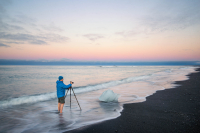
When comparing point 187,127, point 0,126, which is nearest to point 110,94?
point 187,127

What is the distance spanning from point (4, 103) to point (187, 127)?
36.2ft

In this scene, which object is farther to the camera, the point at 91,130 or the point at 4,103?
the point at 4,103

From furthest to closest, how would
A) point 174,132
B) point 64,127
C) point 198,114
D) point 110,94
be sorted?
point 110,94 < point 198,114 < point 64,127 < point 174,132

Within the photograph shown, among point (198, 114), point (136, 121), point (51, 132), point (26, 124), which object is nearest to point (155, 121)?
point (136, 121)

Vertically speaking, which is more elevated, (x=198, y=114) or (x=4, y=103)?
(x=198, y=114)

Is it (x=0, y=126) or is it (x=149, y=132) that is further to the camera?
(x=0, y=126)

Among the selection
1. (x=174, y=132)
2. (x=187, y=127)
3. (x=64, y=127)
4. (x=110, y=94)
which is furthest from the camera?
(x=110, y=94)

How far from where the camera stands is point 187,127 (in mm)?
4387

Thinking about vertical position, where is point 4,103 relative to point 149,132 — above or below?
below

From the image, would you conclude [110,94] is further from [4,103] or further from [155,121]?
[4,103]

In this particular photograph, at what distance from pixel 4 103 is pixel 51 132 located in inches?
275

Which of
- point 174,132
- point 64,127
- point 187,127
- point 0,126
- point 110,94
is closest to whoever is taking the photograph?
point 174,132

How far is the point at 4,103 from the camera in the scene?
9117 millimetres

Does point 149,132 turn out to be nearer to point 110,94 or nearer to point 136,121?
point 136,121
